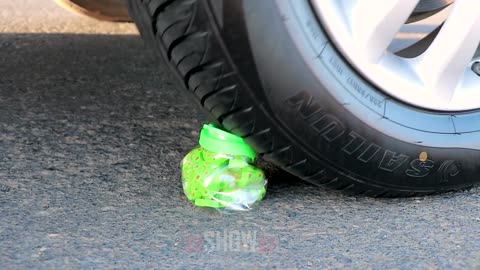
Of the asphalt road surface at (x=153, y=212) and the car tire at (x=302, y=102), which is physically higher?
the car tire at (x=302, y=102)

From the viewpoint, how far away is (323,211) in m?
1.30

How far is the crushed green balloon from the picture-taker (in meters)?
1.30

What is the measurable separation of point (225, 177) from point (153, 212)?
0.51 ft

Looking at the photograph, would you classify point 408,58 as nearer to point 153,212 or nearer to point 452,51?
point 452,51

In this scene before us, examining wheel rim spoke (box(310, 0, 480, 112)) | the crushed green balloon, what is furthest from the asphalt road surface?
wheel rim spoke (box(310, 0, 480, 112))

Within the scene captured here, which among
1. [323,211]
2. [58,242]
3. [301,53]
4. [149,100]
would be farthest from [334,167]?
[149,100]

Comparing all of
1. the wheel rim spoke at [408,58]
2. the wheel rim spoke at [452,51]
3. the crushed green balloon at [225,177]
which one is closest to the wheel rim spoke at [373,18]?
the wheel rim spoke at [408,58]

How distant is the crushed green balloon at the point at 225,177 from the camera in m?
1.30

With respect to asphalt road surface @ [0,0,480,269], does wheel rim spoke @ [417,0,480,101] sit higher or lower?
higher

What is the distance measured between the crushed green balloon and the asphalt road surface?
27 mm

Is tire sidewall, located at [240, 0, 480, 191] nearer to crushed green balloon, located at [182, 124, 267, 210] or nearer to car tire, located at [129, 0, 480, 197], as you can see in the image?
car tire, located at [129, 0, 480, 197]

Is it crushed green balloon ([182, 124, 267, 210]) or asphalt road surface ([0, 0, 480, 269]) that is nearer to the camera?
asphalt road surface ([0, 0, 480, 269])

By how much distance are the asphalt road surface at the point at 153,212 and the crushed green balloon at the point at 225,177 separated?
0.09 feet

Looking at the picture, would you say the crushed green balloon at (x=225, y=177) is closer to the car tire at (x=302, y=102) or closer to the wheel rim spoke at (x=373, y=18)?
the car tire at (x=302, y=102)
